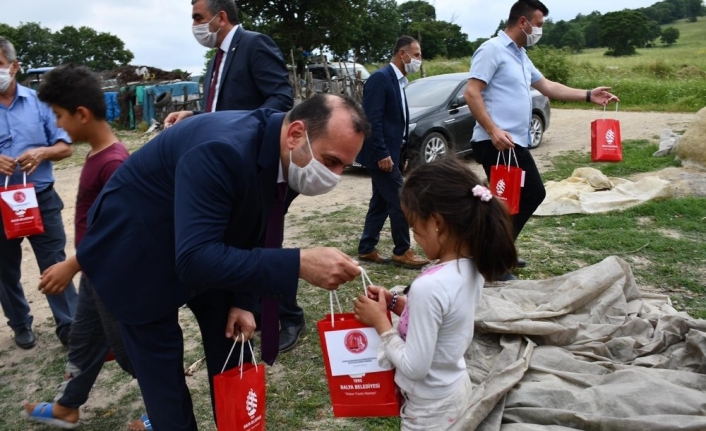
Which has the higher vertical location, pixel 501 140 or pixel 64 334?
pixel 501 140

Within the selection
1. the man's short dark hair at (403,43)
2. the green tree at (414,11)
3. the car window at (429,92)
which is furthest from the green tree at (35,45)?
the man's short dark hair at (403,43)

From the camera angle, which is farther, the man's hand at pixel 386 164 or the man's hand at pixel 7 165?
the man's hand at pixel 386 164

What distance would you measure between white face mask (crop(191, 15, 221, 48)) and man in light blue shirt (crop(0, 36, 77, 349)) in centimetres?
110

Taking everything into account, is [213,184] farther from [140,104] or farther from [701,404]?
[140,104]

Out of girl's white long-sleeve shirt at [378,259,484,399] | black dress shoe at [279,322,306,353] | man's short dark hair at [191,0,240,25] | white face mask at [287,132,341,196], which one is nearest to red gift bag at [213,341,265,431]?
girl's white long-sleeve shirt at [378,259,484,399]

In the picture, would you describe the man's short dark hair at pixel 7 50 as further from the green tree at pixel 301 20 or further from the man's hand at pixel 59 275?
the green tree at pixel 301 20

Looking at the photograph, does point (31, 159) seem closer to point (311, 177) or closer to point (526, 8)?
point (311, 177)

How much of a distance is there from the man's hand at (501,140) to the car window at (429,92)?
5.80 m

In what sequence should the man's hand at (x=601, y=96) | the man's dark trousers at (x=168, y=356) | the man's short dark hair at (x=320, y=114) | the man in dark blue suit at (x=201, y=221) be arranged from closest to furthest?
the man in dark blue suit at (x=201, y=221) → the man's short dark hair at (x=320, y=114) → the man's dark trousers at (x=168, y=356) → the man's hand at (x=601, y=96)

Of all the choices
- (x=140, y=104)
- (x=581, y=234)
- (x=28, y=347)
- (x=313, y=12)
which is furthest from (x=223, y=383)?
(x=313, y=12)

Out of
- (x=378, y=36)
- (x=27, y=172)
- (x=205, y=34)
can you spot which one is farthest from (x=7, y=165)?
(x=378, y=36)

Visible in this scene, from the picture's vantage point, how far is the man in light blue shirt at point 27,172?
404 centimetres

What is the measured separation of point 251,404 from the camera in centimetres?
216

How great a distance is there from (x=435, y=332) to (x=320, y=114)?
0.81 m
